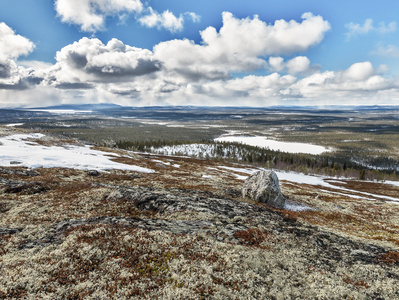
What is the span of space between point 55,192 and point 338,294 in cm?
3061

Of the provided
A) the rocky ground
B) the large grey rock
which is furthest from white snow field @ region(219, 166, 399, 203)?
the rocky ground

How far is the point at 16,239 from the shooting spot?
46.5ft

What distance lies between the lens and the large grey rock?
104ft

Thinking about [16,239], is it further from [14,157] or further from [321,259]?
[14,157]

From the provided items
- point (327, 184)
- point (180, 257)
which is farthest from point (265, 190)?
point (327, 184)

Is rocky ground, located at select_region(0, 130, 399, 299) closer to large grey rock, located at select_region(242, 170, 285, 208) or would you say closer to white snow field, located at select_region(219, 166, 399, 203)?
large grey rock, located at select_region(242, 170, 285, 208)

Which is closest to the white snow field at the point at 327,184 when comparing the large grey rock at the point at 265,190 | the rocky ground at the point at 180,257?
the large grey rock at the point at 265,190

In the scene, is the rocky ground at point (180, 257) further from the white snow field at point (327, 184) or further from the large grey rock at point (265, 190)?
the white snow field at point (327, 184)

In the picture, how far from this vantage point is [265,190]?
3167cm

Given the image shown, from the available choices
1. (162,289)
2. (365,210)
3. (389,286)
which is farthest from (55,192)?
(365,210)

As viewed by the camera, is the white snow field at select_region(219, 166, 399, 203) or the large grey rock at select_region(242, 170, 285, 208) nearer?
the large grey rock at select_region(242, 170, 285, 208)

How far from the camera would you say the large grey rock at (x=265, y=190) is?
31.7 m

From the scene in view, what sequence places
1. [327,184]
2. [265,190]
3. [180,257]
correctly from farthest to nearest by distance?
[327,184] < [265,190] < [180,257]

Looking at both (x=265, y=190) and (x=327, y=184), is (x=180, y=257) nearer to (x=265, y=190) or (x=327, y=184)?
(x=265, y=190)
